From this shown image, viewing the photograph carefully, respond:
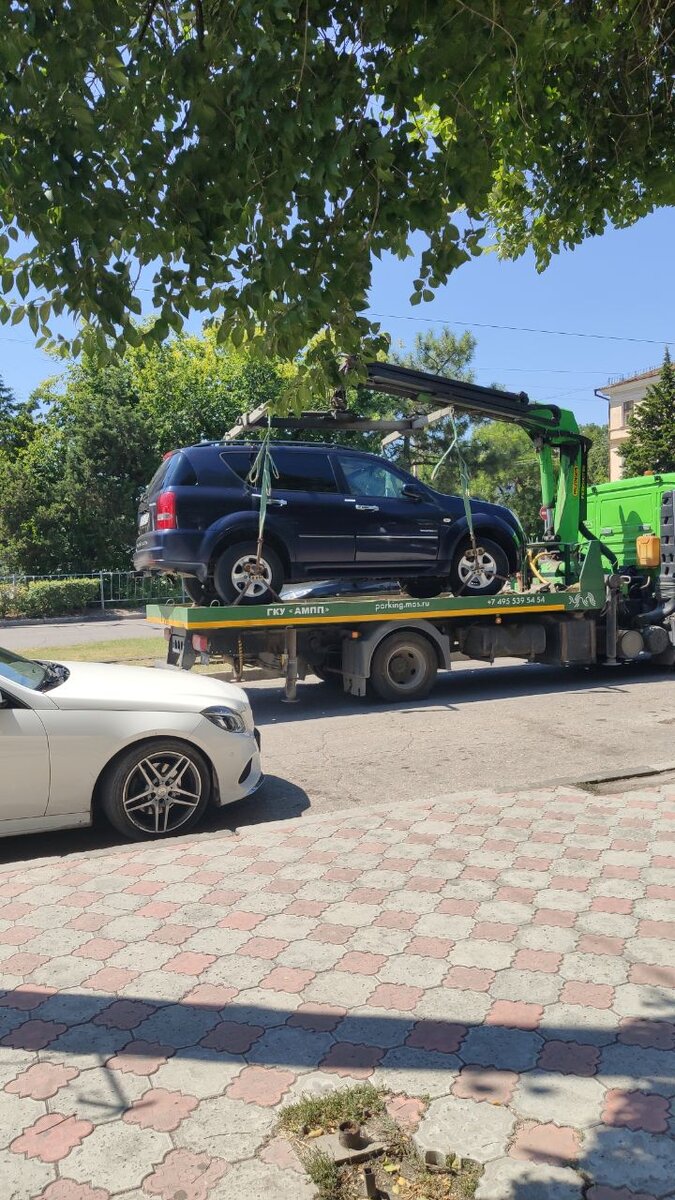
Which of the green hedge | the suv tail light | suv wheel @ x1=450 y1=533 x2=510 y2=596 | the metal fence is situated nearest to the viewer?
the suv tail light

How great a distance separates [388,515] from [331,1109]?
8.19m

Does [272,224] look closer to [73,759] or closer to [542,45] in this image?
[542,45]

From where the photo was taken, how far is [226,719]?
5.72 metres

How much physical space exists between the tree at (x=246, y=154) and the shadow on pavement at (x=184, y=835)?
3.07m

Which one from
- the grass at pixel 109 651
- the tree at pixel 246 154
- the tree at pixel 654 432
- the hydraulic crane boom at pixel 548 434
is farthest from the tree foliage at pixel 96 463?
the tree at pixel 246 154

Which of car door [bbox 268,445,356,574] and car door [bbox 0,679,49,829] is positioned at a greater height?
car door [bbox 268,445,356,574]

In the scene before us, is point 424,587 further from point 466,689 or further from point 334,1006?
point 334,1006

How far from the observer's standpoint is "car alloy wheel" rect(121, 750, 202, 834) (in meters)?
5.32

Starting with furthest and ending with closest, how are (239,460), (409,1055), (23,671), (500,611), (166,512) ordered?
(500,611) < (239,460) < (166,512) < (23,671) < (409,1055)

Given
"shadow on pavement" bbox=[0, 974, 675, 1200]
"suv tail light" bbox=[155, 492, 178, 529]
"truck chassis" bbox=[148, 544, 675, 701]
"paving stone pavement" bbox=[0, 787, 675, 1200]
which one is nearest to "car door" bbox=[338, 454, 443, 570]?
"truck chassis" bbox=[148, 544, 675, 701]

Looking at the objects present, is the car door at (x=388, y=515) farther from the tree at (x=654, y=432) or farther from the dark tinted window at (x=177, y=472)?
the tree at (x=654, y=432)

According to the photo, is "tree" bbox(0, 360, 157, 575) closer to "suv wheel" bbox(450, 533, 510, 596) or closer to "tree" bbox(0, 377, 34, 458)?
"tree" bbox(0, 377, 34, 458)

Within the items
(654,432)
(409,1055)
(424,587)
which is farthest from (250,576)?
(654,432)

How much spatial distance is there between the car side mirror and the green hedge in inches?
764
